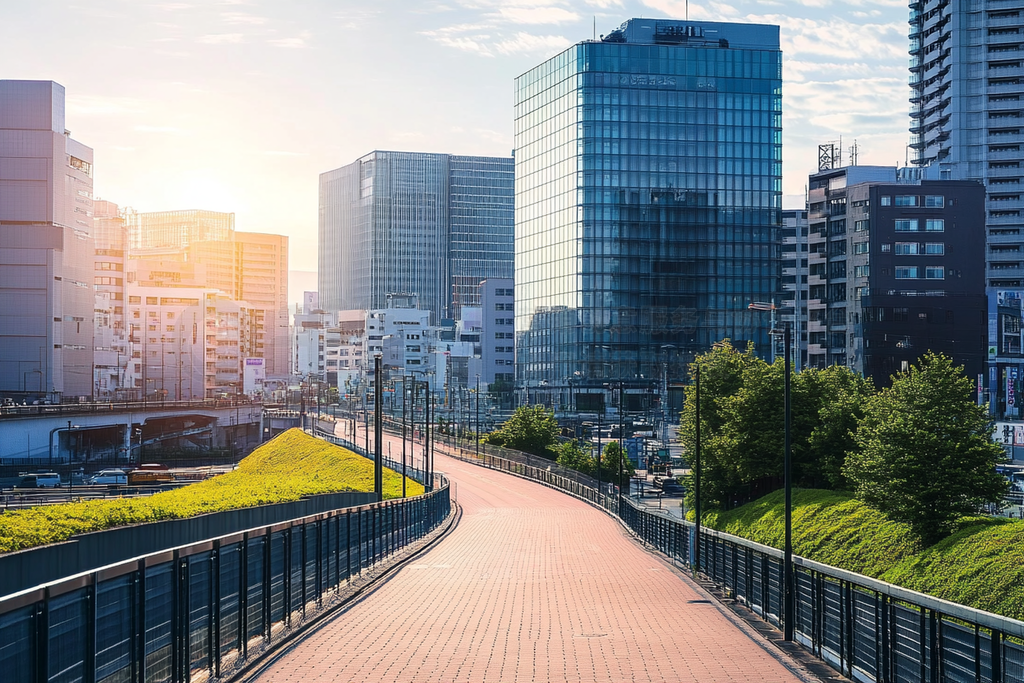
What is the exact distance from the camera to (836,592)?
15.5 metres

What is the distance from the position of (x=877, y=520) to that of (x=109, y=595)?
41073mm

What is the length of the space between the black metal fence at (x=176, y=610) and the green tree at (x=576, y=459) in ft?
240

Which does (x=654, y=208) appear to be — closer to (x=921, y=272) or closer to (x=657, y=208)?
(x=657, y=208)

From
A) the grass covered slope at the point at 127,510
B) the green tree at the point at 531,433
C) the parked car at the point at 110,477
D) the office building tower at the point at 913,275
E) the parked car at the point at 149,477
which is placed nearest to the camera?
the grass covered slope at the point at 127,510

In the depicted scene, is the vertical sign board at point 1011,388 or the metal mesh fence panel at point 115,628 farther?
the vertical sign board at point 1011,388

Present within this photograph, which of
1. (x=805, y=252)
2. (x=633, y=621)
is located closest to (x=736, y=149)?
(x=805, y=252)

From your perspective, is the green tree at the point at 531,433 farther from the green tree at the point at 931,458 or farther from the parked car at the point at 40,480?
the green tree at the point at 931,458

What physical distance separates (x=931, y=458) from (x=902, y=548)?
4.13 metres

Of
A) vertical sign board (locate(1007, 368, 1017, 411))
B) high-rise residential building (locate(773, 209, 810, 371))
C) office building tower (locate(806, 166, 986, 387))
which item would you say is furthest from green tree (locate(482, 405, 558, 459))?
high-rise residential building (locate(773, 209, 810, 371))

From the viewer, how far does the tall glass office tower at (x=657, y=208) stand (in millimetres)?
152000

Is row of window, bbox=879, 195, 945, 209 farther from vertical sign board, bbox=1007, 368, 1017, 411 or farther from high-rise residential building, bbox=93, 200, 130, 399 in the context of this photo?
high-rise residential building, bbox=93, 200, 130, 399

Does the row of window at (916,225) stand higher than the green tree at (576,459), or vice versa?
the row of window at (916,225)

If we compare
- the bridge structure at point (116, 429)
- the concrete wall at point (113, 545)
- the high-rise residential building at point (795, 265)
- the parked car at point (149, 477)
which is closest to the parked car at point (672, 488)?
the parked car at point (149, 477)

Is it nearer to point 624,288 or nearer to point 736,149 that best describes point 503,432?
point 624,288
